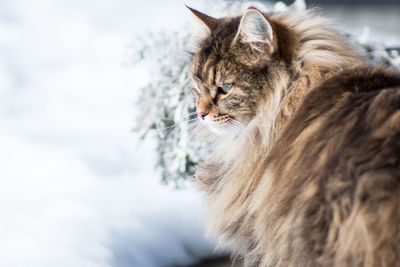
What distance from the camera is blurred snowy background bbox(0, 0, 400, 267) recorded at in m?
2.21

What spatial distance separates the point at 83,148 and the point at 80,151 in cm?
4

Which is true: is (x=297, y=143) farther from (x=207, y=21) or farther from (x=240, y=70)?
(x=207, y=21)

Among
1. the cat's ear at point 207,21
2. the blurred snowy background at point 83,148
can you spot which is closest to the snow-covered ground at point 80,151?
the blurred snowy background at point 83,148

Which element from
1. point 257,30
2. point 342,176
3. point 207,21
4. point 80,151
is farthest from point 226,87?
point 80,151

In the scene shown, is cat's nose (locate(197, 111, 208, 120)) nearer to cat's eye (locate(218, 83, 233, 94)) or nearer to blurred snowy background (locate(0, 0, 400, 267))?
cat's eye (locate(218, 83, 233, 94))

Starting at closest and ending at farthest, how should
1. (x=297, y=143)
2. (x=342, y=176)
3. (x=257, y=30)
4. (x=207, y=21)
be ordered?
(x=342, y=176) < (x=297, y=143) < (x=257, y=30) < (x=207, y=21)

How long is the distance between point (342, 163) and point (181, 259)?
1255mm

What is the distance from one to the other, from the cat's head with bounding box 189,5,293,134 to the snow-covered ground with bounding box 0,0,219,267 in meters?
0.73

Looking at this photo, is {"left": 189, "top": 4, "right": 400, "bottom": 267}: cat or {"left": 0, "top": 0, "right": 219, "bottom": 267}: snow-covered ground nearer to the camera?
{"left": 189, "top": 4, "right": 400, "bottom": 267}: cat

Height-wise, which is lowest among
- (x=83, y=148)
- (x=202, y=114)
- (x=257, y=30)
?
(x=83, y=148)

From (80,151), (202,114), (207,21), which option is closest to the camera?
(202,114)

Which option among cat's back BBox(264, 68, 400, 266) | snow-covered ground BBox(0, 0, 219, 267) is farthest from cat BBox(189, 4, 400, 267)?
snow-covered ground BBox(0, 0, 219, 267)

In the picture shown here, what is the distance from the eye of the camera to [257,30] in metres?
1.67

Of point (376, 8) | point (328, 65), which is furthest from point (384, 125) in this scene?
point (376, 8)
